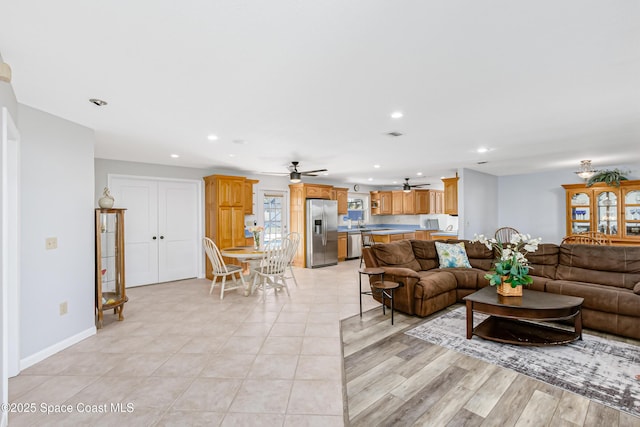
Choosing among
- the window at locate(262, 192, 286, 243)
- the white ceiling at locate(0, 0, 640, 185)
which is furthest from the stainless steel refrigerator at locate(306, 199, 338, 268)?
the white ceiling at locate(0, 0, 640, 185)

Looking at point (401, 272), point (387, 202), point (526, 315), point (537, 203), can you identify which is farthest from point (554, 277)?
point (387, 202)

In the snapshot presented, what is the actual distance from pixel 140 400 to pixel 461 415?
89.2 inches

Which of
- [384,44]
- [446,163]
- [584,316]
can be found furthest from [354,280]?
[384,44]

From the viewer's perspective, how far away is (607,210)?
6000 mm

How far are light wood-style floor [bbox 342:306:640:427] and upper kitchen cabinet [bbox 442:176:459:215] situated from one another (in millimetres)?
4542

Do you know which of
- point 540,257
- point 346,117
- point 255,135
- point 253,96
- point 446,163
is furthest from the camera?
point 446,163

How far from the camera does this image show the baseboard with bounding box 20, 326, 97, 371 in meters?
2.70

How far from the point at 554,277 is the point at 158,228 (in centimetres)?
665

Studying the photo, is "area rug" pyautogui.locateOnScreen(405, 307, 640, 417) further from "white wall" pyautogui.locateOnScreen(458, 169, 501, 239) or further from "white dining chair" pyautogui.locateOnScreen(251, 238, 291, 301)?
"white wall" pyautogui.locateOnScreen(458, 169, 501, 239)

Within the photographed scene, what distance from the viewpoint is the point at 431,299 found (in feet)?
12.5

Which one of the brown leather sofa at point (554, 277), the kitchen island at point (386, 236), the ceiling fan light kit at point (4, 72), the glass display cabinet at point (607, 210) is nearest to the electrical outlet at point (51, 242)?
the ceiling fan light kit at point (4, 72)

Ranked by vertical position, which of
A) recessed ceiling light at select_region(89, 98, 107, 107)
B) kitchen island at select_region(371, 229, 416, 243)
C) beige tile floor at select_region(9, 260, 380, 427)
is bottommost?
beige tile floor at select_region(9, 260, 380, 427)

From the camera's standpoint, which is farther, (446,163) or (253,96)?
(446,163)

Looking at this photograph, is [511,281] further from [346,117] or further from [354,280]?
[354,280]
